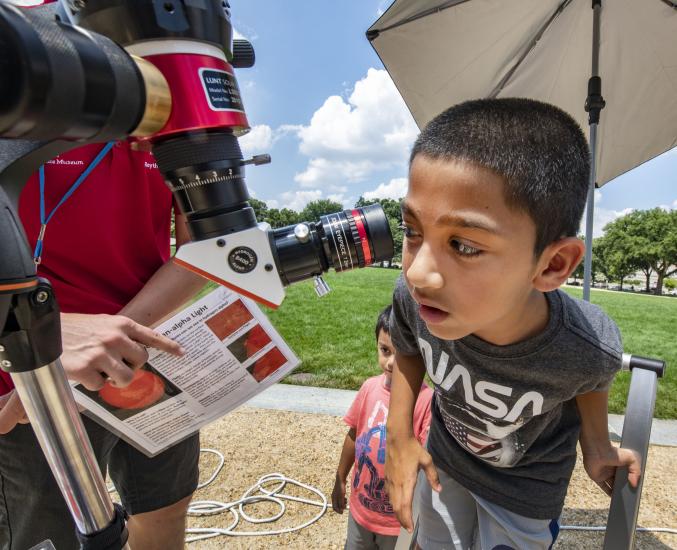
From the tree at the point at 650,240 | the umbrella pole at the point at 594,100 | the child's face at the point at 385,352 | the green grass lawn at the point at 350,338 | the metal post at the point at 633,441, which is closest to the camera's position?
the metal post at the point at 633,441

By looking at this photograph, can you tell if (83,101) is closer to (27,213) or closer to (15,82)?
(15,82)

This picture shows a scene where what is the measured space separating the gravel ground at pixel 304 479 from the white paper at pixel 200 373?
155 cm

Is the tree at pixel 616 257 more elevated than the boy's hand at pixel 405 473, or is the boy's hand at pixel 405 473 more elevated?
the boy's hand at pixel 405 473

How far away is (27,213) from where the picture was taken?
3.84 ft

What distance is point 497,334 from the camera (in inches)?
53.5

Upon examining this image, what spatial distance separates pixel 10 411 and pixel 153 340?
0.39 meters

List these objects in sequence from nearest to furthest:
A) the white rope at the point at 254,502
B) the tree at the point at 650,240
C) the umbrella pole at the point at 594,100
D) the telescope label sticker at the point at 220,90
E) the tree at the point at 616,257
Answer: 1. the telescope label sticker at the point at 220,90
2. the white rope at the point at 254,502
3. the umbrella pole at the point at 594,100
4. the tree at the point at 650,240
5. the tree at the point at 616,257

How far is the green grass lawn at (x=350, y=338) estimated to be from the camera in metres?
4.65

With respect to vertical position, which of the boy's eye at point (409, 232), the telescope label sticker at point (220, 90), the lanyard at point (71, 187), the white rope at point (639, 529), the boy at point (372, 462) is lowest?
the white rope at point (639, 529)

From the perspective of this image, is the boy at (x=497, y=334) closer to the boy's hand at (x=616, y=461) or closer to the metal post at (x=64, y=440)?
the boy's hand at (x=616, y=461)

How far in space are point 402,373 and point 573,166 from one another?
36.6 inches

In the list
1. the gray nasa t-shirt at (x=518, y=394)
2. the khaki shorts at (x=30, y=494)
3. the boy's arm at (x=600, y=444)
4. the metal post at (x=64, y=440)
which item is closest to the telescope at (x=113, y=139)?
the metal post at (x=64, y=440)

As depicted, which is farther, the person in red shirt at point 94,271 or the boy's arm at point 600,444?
the boy's arm at point 600,444

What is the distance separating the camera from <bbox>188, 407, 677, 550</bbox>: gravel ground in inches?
97.8
